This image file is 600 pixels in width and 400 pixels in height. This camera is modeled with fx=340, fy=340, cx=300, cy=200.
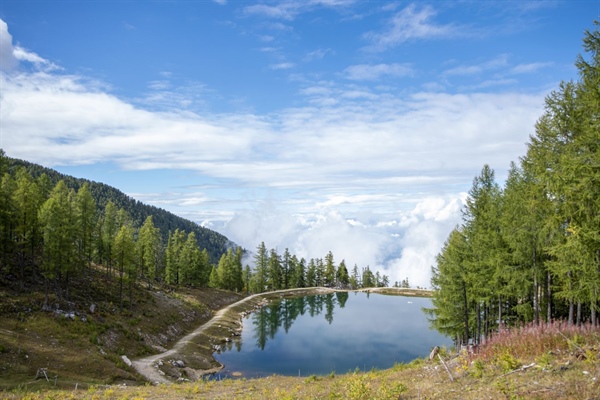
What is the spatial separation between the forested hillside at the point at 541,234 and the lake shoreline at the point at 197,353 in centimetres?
2710

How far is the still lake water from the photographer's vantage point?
44.0 metres

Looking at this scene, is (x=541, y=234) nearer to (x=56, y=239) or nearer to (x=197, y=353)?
(x=197, y=353)

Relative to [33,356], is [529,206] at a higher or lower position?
higher

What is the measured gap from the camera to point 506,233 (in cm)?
2398

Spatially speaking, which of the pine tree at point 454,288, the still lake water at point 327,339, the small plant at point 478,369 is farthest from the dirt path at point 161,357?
the small plant at point 478,369

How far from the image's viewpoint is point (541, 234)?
19.7 meters

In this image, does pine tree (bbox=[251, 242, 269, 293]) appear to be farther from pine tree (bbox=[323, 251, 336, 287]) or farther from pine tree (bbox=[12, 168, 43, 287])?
pine tree (bbox=[12, 168, 43, 287])

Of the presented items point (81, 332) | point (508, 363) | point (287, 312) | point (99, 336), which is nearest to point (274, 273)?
point (287, 312)

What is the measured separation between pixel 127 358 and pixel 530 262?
126 ft

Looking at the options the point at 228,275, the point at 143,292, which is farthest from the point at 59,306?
the point at 228,275

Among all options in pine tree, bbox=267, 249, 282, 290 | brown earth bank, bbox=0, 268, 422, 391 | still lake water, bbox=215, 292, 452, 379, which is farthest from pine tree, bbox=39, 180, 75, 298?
pine tree, bbox=267, 249, 282, 290

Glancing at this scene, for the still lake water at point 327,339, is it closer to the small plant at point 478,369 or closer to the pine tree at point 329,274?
the small plant at point 478,369

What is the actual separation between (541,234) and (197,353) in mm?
41575

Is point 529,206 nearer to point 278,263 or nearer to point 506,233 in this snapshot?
point 506,233
